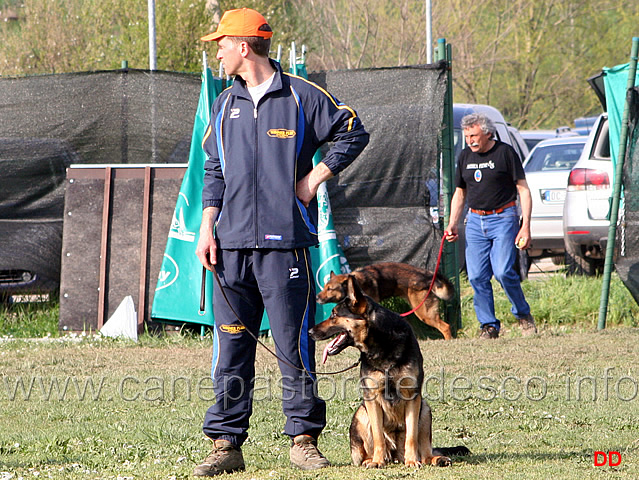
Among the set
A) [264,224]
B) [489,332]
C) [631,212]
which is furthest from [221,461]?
[631,212]

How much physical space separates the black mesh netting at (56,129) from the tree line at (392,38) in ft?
25.6

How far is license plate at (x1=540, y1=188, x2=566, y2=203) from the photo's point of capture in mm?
12266

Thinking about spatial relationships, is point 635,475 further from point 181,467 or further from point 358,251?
point 358,251

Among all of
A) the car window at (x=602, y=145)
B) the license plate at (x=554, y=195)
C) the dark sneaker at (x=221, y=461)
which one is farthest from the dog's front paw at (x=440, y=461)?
the license plate at (x=554, y=195)

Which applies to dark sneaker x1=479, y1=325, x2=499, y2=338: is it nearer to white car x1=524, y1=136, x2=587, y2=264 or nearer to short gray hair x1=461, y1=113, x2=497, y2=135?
short gray hair x1=461, y1=113, x2=497, y2=135

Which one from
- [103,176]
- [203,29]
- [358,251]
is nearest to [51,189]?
[103,176]

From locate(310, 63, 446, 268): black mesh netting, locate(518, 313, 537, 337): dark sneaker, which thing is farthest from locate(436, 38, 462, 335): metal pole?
locate(518, 313, 537, 337): dark sneaker

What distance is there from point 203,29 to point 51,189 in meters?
9.00

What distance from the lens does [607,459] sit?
176 inches

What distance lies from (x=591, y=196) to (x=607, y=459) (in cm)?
616

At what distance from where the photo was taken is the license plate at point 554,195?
483 inches

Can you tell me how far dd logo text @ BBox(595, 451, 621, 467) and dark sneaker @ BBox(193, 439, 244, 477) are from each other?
5.75ft

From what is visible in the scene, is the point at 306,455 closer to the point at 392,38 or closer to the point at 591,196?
the point at 591,196

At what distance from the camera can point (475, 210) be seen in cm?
845
